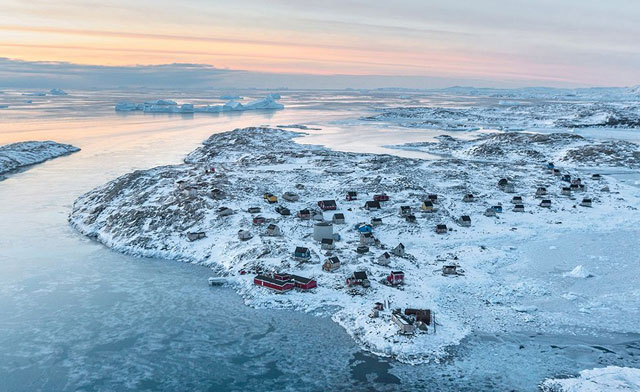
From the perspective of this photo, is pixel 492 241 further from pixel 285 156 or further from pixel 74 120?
pixel 74 120

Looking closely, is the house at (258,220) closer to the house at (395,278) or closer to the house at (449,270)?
the house at (395,278)

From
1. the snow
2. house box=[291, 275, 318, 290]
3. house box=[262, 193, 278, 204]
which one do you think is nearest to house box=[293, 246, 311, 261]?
house box=[291, 275, 318, 290]

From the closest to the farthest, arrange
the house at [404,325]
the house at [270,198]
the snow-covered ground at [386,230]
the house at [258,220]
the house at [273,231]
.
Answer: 1. the house at [404,325]
2. the snow-covered ground at [386,230]
3. the house at [273,231]
4. the house at [258,220]
5. the house at [270,198]

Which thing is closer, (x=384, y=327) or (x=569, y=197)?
(x=384, y=327)

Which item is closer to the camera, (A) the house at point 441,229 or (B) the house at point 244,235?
(B) the house at point 244,235

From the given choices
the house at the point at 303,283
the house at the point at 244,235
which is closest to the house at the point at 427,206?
the house at the point at 244,235

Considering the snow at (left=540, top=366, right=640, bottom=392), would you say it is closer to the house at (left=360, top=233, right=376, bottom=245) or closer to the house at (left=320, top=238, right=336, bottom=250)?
the house at (left=360, top=233, right=376, bottom=245)

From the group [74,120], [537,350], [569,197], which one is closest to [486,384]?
[537,350]
